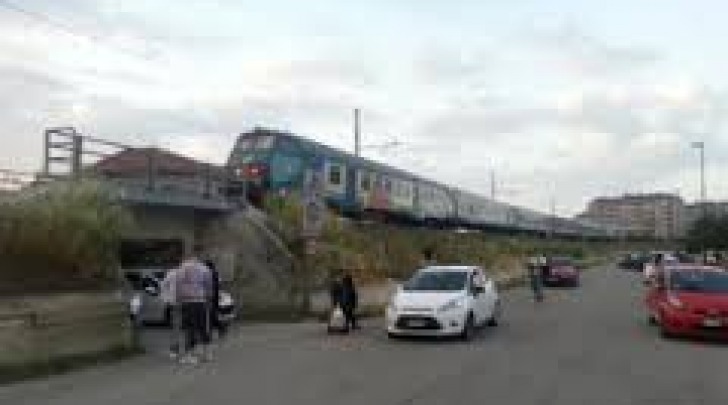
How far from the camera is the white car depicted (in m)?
20.9

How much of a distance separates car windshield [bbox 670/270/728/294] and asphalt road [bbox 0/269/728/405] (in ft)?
4.30

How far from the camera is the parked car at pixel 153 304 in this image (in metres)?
24.5

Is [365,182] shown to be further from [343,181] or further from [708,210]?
[708,210]

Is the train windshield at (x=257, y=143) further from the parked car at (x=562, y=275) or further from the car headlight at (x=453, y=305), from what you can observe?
the car headlight at (x=453, y=305)

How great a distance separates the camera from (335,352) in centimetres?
1878

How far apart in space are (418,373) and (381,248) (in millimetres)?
26211

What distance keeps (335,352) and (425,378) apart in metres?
4.27

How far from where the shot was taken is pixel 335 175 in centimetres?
4100

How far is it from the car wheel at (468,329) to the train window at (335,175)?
1926cm

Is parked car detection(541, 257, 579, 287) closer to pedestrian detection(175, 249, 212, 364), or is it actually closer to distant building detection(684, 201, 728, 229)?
distant building detection(684, 201, 728, 229)

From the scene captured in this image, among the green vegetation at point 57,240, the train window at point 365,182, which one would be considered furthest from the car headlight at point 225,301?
the train window at point 365,182

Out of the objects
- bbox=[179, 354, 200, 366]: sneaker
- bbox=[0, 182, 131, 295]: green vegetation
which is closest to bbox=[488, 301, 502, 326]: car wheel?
bbox=[0, 182, 131, 295]: green vegetation

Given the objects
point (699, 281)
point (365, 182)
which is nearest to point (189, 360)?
point (699, 281)

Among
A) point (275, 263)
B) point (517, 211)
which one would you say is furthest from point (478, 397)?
point (517, 211)
